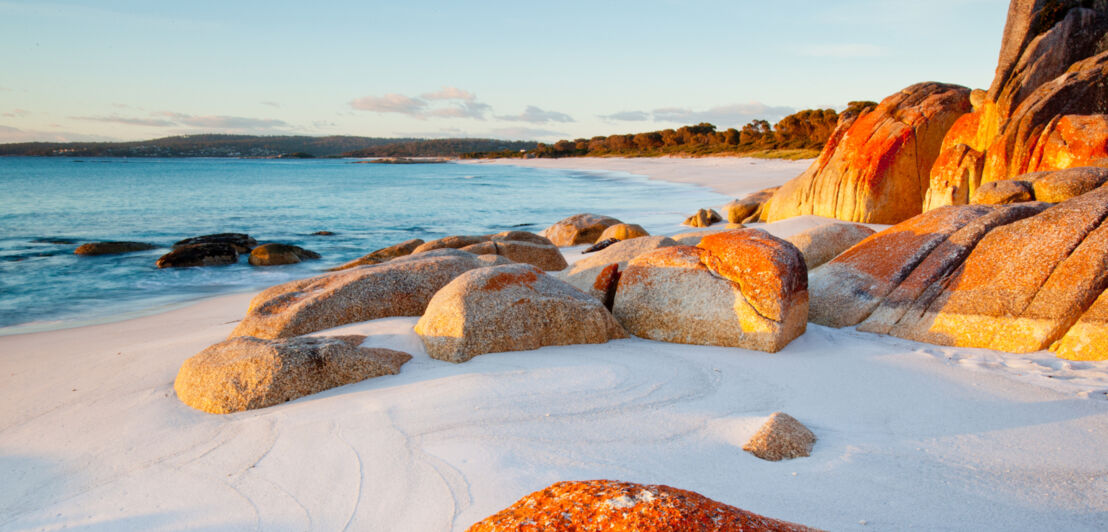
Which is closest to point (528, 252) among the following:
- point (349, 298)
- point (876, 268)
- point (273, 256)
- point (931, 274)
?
point (349, 298)

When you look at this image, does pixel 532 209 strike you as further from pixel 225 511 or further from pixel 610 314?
pixel 225 511

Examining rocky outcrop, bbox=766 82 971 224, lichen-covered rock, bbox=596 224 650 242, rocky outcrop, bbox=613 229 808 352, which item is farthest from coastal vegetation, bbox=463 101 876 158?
rocky outcrop, bbox=613 229 808 352

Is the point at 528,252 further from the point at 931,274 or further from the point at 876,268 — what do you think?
the point at 931,274

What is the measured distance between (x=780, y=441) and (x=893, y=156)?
9402 mm

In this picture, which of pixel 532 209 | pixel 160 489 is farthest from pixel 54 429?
pixel 532 209

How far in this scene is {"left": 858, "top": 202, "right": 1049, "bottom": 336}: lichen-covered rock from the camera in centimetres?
547

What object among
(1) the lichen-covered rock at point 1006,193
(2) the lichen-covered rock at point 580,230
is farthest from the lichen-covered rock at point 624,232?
(1) the lichen-covered rock at point 1006,193

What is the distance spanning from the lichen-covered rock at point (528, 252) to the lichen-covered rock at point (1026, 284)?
5599mm

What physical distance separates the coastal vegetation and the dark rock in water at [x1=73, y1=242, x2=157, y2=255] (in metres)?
16.8

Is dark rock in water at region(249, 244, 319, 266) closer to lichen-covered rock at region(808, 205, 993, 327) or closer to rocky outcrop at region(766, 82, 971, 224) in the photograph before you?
lichen-covered rock at region(808, 205, 993, 327)

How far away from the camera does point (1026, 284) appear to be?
5.01m

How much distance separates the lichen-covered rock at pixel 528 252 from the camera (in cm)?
1000

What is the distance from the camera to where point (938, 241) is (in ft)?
19.1

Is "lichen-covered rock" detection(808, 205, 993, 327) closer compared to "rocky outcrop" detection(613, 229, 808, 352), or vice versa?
"rocky outcrop" detection(613, 229, 808, 352)
